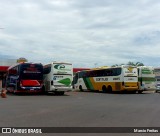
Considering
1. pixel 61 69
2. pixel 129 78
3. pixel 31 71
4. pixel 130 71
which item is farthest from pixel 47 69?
pixel 130 71

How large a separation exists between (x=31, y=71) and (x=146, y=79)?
15054 mm

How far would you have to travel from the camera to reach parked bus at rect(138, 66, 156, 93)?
1639 inches

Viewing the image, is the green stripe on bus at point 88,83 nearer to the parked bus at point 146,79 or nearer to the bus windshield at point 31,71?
the parked bus at point 146,79

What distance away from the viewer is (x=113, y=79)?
4025cm

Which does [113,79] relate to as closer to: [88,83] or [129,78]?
[129,78]

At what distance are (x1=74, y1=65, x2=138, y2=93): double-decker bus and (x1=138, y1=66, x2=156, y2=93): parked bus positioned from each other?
4.88ft

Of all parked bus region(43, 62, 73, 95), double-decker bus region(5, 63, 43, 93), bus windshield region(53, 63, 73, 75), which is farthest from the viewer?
bus windshield region(53, 63, 73, 75)

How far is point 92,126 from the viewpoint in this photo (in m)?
11.5

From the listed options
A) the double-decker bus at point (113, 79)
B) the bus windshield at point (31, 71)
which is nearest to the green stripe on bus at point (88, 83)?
the double-decker bus at point (113, 79)

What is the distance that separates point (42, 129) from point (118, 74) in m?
29.1

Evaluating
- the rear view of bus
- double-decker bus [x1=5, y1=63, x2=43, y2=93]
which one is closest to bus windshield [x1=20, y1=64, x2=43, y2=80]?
double-decker bus [x1=5, y1=63, x2=43, y2=93]

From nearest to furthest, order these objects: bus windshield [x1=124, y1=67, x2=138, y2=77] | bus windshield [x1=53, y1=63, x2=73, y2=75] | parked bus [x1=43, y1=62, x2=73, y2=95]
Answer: parked bus [x1=43, y1=62, x2=73, y2=95], bus windshield [x1=53, y1=63, x2=73, y2=75], bus windshield [x1=124, y1=67, x2=138, y2=77]

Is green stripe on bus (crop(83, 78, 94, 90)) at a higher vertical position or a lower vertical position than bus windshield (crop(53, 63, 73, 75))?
lower

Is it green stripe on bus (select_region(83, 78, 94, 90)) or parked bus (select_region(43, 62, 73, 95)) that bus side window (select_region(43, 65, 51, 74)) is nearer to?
parked bus (select_region(43, 62, 73, 95))
